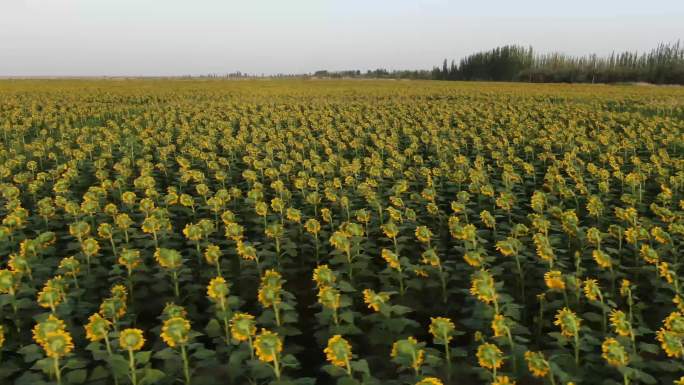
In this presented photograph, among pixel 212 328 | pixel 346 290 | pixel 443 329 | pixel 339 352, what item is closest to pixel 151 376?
pixel 212 328

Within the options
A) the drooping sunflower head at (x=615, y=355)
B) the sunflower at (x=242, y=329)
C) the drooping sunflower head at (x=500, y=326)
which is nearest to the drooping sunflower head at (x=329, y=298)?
the sunflower at (x=242, y=329)

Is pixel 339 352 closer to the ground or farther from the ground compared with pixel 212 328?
farther from the ground

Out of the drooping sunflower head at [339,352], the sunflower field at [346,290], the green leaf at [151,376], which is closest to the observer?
the drooping sunflower head at [339,352]

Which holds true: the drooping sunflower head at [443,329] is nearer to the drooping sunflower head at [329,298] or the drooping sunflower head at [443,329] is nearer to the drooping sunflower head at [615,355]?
the drooping sunflower head at [329,298]

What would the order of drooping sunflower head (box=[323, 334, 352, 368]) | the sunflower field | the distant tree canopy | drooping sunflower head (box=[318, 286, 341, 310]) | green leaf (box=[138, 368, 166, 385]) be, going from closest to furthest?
1. drooping sunflower head (box=[323, 334, 352, 368])
2. green leaf (box=[138, 368, 166, 385])
3. the sunflower field
4. drooping sunflower head (box=[318, 286, 341, 310])
5. the distant tree canopy

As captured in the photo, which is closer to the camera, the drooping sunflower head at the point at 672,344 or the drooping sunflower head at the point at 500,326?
the drooping sunflower head at the point at 672,344

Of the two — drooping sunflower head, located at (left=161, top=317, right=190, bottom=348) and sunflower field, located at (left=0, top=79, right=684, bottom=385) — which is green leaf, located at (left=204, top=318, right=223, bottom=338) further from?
drooping sunflower head, located at (left=161, top=317, right=190, bottom=348)

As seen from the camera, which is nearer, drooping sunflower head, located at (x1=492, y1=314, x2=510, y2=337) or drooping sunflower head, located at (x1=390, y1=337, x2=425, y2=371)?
drooping sunflower head, located at (x1=390, y1=337, x2=425, y2=371)

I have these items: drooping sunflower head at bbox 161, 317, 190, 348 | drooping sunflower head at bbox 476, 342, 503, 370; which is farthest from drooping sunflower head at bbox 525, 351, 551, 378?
drooping sunflower head at bbox 161, 317, 190, 348

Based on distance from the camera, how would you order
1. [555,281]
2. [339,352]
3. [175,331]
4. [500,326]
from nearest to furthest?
[339,352] → [175,331] → [500,326] → [555,281]

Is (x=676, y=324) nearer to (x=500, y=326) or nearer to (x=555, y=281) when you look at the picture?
(x=555, y=281)

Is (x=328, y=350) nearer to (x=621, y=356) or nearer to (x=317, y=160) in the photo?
(x=621, y=356)

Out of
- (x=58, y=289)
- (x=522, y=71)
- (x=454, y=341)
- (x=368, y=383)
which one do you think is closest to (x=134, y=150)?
(x=58, y=289)

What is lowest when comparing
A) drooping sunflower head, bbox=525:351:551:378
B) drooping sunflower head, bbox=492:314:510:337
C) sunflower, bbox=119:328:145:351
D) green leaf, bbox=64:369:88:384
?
green leaf, bbox=64:369:88:384
